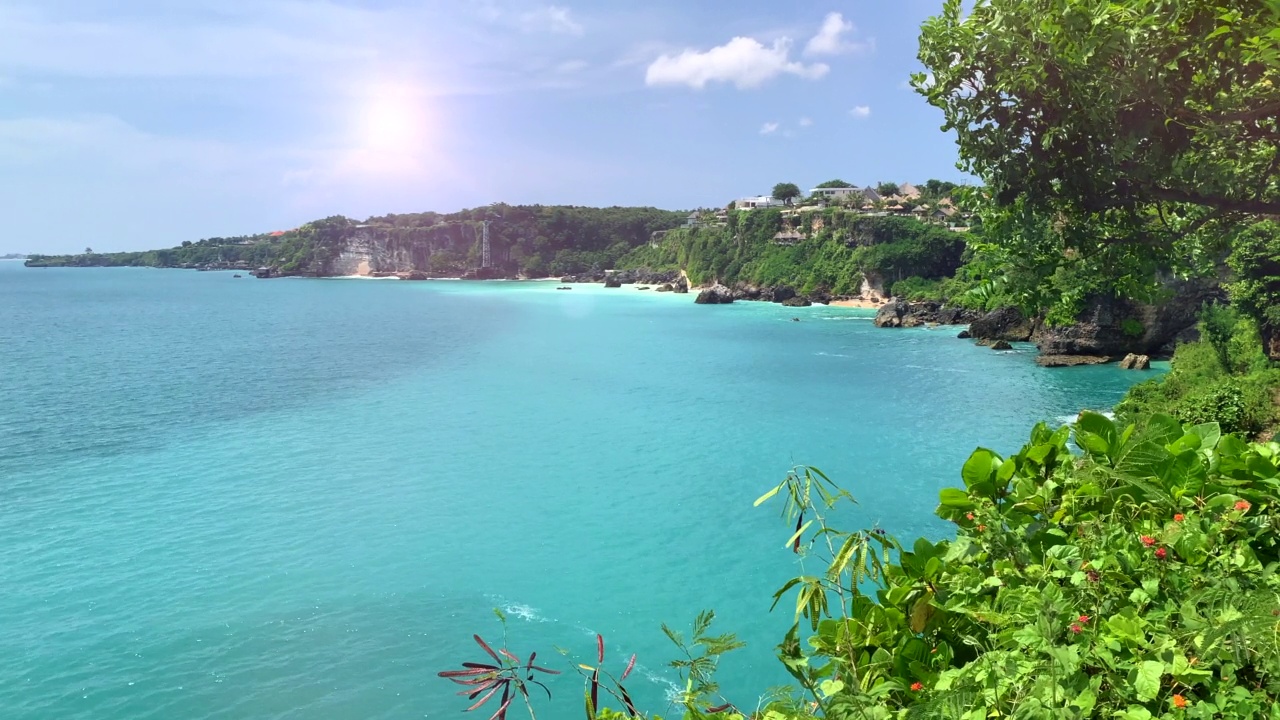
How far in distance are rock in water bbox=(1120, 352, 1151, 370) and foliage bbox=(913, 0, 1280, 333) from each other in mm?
37303

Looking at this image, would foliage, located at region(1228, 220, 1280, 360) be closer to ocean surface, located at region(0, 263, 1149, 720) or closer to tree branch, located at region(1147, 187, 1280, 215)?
ocean surface, located at region(0, 263, 1149, 720)

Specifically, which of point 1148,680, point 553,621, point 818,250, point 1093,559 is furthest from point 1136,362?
point 818,250

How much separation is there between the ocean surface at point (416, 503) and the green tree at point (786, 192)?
288 ft

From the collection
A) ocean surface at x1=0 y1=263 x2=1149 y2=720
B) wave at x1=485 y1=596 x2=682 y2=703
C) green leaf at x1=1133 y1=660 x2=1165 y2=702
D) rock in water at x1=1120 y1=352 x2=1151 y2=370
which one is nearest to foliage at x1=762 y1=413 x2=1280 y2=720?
green leaf at x1=1133 y1=660 x2=1165 y2=702

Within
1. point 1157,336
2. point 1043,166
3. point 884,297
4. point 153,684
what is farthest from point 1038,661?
point 884,297

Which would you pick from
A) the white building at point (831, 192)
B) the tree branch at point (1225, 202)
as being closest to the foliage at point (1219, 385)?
the tree branch at point (1225, 202)

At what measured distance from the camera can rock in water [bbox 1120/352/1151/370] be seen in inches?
1620

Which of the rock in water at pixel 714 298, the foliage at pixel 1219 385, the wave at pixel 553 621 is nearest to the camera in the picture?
the wave at pixel 553 621

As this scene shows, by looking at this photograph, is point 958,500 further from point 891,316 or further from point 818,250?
point 818,250

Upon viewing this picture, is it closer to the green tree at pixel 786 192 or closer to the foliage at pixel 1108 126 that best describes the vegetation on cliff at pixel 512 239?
the green tree at pixel 786 192

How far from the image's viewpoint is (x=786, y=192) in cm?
13250

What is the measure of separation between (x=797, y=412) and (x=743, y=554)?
15.2 meters

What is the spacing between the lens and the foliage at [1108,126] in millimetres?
7270

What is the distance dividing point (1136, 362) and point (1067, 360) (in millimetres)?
3310
